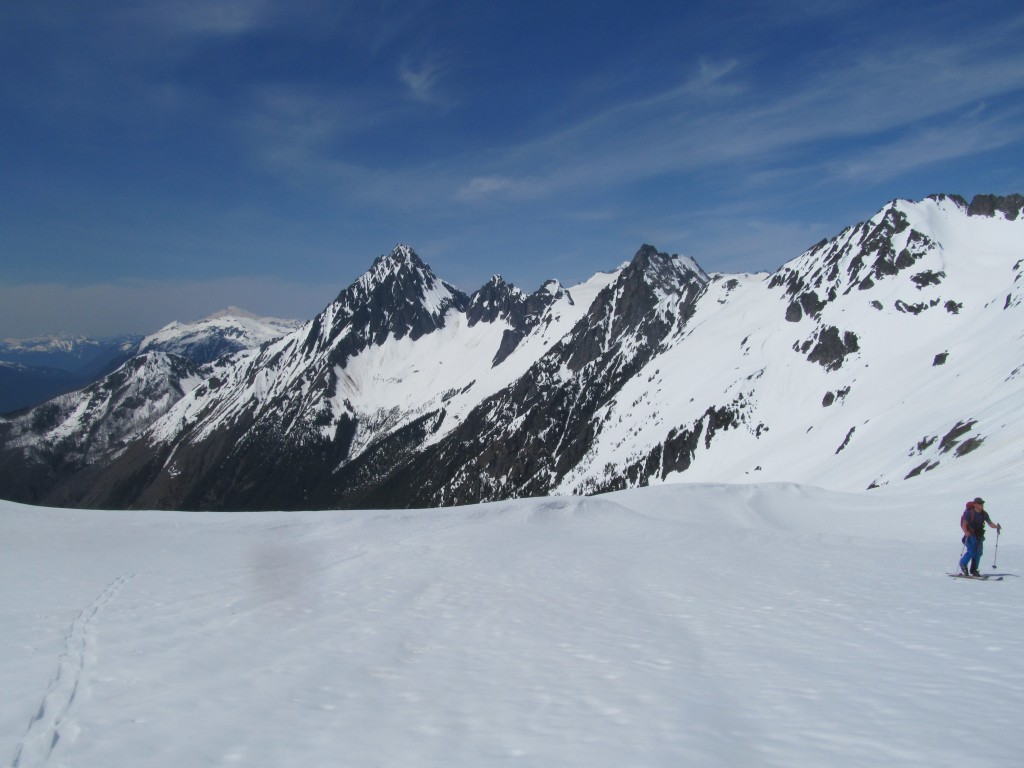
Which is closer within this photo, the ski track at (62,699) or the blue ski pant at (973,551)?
the ski track at (62,699)

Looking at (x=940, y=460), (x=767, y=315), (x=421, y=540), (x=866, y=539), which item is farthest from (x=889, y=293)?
(x=421, y=540)

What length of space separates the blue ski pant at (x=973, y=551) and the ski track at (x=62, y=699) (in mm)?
20465

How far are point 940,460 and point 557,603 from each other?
41252mm

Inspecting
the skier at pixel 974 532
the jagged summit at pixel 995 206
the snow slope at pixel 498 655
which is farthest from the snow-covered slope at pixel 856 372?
the snow slope at pixel 498 655

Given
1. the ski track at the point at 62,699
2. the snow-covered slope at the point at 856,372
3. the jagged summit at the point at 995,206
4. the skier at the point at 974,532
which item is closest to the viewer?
the ski track at the point at 62,699

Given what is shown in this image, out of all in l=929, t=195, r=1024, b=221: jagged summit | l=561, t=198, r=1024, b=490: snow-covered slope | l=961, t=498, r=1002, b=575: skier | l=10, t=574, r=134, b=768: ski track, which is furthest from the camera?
l=929, t=195, r=1024, b=221: jagged summit

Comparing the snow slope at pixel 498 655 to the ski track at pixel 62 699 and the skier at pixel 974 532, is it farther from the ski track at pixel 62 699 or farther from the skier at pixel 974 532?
the skier at pixel 974 532

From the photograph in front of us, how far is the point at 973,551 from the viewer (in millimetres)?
17656

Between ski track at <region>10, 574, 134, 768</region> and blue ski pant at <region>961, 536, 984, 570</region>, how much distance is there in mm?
20465

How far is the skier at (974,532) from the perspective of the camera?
690 inches

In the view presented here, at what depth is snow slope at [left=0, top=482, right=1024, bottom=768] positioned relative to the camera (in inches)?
278

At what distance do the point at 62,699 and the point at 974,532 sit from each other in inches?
817

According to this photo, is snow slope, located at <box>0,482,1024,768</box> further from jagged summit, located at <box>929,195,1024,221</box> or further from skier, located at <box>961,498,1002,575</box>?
jagged summit, located at <box>929,195,1024,221</box>

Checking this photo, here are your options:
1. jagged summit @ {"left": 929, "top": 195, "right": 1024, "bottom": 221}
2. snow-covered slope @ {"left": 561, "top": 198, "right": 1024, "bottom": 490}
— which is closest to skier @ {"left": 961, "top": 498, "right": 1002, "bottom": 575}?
snow-covered slope @ {"left": 561, "top": 198, "right": 1024, "bottom": 490}
